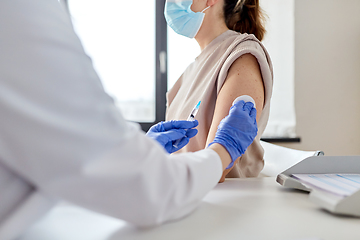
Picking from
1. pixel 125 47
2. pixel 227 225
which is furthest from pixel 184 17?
pixel 125 47

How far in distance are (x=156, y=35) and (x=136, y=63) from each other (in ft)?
1.05

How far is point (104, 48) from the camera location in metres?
2.17

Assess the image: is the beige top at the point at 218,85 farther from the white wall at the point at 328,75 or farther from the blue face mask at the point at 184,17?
the white wall at the point at 328,75

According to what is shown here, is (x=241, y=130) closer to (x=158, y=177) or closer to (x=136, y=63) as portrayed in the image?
(x=158, y=177)

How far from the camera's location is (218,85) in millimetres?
917

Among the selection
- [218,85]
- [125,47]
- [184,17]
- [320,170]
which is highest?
[184,17]

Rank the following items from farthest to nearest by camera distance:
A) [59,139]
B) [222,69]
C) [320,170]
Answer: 1. [222,69]
2. [320,170]
3. [59,139]

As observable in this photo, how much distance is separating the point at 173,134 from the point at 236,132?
188 mm

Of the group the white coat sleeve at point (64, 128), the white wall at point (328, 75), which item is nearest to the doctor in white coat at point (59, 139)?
the white coat sleeve at point (64, 128)

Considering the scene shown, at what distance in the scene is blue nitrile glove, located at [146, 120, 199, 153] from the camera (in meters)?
0.73

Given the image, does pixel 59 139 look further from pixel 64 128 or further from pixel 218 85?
pixel 218 85

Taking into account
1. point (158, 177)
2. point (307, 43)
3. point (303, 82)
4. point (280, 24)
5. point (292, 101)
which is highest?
point (280, 24)

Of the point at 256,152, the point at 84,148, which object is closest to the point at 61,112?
the point at 84,148

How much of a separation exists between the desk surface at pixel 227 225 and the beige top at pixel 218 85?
446 mm
